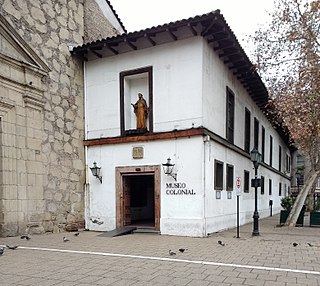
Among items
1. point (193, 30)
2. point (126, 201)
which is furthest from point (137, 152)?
point (193, 30)

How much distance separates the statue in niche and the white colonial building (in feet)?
0.61

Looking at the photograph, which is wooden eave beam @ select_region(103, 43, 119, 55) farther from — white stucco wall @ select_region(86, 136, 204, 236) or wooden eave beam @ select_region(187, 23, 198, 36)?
white stucco wall @ select_region(86, 136, 204, 236)

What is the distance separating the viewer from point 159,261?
6.43 m

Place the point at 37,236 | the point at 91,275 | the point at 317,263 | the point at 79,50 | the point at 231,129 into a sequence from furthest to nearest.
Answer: the point at 231,129 → the point at 79,50 → the point at 37,236 → the point at 317,263 → the point at 91,275

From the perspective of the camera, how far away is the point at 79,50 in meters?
11.7

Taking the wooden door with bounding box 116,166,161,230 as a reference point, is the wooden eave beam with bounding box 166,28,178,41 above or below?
above

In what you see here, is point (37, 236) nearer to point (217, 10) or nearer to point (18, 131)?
point (18, 131)

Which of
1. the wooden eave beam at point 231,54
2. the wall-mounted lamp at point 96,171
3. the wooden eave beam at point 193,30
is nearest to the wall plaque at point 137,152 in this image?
the wall-mounted lamp at point 96,171

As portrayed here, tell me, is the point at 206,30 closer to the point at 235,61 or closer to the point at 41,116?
the point at 235,61

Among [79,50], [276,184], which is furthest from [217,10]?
[276,184]

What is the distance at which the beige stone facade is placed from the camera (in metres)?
9.38

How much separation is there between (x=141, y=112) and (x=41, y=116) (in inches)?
124

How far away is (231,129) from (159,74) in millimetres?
4077

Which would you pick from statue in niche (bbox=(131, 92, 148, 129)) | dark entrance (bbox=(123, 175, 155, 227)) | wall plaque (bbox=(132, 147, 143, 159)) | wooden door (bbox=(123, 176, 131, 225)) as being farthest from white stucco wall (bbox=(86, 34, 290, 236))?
dark entrance (bbox=(123, 175, 155, 227))
